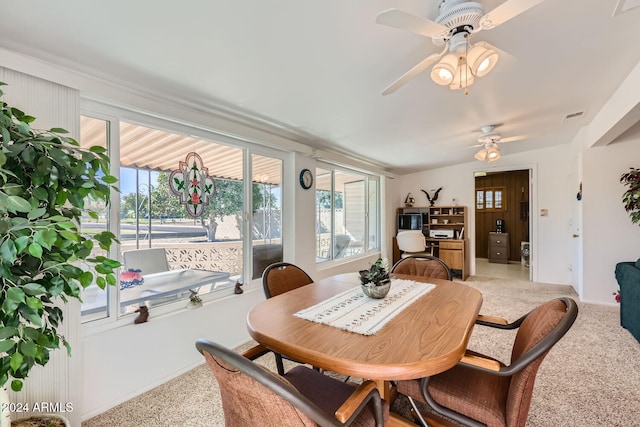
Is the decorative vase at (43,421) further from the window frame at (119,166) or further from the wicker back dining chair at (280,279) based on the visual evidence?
the wicker back dining chair at (280,279)

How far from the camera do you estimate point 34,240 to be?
→ 0.78 meters

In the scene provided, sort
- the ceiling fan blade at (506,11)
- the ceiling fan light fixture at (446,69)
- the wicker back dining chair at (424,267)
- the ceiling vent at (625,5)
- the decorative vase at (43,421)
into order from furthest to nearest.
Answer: the wicker back dining chair at (424,267), the ceiling fan light fixture at (446,69), the ceiling vent at (625,5), the decorative vase at (43,421), the ceiling fan blade at (506,11)

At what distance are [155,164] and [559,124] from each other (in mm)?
4688

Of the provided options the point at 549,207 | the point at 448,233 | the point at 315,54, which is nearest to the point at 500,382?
the point at 315,54

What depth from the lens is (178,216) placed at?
238 cm

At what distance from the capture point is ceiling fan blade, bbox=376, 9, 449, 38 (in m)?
1.12

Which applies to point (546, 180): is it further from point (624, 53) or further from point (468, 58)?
point (468, 58)

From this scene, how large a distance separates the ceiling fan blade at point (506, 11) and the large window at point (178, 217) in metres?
2.27

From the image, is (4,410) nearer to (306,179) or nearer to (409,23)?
(409,23)

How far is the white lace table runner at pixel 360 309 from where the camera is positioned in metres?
1.30

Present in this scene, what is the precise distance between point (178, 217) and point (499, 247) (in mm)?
7392

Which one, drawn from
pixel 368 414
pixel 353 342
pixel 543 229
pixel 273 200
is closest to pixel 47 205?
pixel 353 342

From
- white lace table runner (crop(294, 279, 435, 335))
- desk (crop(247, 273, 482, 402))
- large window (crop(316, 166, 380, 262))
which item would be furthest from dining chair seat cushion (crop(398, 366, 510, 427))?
large window (crop(316, 166, 380, 262))

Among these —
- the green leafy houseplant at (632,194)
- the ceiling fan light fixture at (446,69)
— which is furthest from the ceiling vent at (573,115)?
the ceiling fan light fixture at (446,69)
